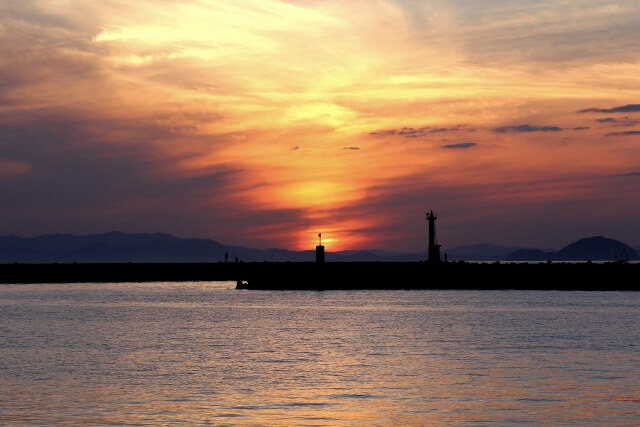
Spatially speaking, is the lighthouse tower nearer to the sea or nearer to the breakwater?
the breakwater

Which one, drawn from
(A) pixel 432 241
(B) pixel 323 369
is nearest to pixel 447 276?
(A) pixel 432 241

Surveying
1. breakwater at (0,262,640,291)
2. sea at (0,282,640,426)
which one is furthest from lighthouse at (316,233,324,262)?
sea at (0,282,640,426)

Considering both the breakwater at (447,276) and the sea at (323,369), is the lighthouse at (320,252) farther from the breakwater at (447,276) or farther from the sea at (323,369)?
the sea at (323,369)

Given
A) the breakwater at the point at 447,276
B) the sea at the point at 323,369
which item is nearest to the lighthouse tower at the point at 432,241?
the breakwater at the point at 447,276

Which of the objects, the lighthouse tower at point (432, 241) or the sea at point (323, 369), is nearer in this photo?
the sea at point (323, 369)

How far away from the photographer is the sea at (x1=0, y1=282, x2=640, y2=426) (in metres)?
29.4

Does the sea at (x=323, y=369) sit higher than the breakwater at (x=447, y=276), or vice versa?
the breakwater at (x=447, y=276)

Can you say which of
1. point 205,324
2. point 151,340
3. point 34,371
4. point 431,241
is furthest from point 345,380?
point 431,241

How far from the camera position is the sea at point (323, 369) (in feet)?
96.4

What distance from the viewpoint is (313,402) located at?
31.4m

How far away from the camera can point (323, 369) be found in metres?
40.3

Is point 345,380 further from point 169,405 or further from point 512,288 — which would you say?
point 512,288

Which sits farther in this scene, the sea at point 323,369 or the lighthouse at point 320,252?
the lighthouse at point 320,252

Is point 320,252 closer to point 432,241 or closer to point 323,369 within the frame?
point 432,241
